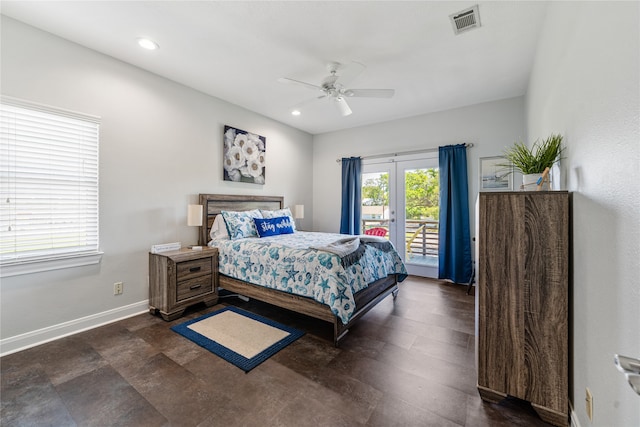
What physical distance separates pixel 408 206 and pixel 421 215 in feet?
0.92

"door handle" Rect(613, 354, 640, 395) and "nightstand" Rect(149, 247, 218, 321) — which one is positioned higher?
"door handle" Rect(613, 354, 640, 395)

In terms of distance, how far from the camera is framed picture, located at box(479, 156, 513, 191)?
13.0ft

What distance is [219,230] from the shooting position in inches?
143

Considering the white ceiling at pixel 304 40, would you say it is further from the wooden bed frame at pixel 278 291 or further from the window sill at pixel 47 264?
the window sill at pixel 47 264

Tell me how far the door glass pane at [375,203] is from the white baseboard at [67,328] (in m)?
3.81

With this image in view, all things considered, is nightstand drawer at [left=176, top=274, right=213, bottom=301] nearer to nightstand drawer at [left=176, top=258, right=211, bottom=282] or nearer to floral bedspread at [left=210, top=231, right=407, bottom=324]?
nightstand drawer at [left=176, top=258, right=211, bottom=282]

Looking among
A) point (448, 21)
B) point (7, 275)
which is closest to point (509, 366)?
point (448, 21)

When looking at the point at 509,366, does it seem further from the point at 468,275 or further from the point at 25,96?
the point at 25,96

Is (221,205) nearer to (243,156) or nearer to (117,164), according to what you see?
(243,156)

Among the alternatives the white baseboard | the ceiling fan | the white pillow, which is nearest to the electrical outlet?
the white baseboard

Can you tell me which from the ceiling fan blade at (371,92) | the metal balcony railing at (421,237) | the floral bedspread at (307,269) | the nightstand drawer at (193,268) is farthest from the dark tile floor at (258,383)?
the ceiling fan blade at (371,92)

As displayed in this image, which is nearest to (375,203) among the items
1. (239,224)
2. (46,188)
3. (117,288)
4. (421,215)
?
(421,215)

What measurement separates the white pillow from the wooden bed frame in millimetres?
93

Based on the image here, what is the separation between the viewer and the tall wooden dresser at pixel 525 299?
1416 mm
